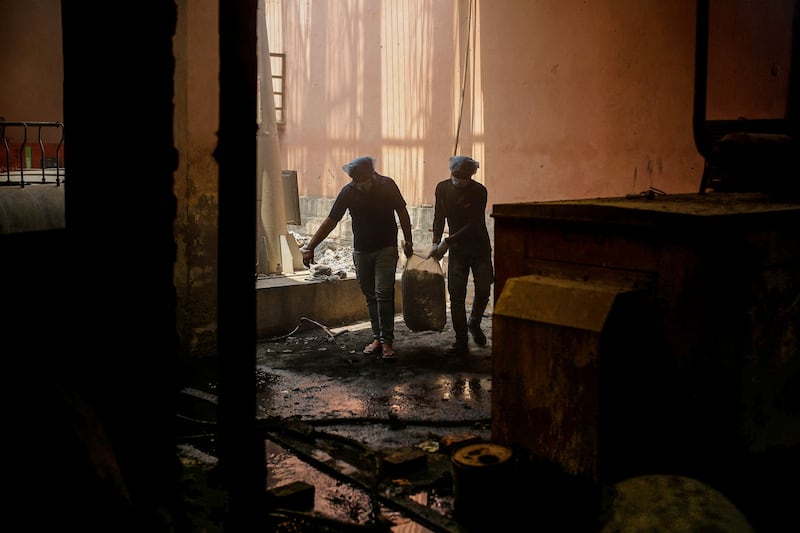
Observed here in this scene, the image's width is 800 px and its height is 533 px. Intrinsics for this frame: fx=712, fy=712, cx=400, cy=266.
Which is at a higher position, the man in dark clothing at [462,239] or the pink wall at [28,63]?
the pink wall at [28,63]

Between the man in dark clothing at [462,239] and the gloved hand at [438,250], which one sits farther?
the gloved hand at [438,250]

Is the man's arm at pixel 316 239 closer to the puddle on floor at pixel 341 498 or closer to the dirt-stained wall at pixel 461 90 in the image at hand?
the dirt-stained wall at pixel 461 90

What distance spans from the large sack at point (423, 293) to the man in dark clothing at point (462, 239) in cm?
13

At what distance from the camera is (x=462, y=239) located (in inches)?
291

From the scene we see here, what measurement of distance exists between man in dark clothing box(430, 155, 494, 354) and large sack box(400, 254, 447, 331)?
5.2 inches

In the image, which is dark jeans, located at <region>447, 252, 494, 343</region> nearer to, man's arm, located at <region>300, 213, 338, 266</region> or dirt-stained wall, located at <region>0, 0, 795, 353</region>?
man's arm, located at <region>300, 213, 338, 266</region>

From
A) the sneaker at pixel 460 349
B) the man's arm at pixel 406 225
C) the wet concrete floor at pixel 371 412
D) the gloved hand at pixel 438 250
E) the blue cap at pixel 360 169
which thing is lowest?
the wet concrete floor at pixel 371 412

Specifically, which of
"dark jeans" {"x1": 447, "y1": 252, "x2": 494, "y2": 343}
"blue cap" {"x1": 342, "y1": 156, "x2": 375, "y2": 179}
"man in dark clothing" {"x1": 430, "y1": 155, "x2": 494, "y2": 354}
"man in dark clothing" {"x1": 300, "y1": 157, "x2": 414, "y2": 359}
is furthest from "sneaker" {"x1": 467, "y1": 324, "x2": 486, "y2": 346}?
"blue cap" {"x1": 342, "y1": 156, "x2": 375, "y2": 179}

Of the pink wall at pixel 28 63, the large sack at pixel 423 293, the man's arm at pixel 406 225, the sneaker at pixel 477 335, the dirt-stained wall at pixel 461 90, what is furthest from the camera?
the pink wall at pixel 28 63

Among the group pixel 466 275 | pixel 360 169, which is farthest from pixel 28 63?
pixel 466 275

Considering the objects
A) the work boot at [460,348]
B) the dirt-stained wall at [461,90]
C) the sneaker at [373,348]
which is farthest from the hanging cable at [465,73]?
the sneaker at [373,348]

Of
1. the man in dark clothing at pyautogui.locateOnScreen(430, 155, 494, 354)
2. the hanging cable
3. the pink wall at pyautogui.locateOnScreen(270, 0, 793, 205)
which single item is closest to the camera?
the pink wall at pyautogui.locateOnScreen(270, 0, 793, 205)

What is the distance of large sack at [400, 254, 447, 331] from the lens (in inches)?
295

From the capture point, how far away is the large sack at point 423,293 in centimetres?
749
